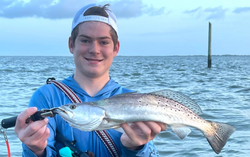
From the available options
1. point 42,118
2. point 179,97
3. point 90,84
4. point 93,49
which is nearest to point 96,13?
point 93,49

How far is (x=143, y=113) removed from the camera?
3.10 m

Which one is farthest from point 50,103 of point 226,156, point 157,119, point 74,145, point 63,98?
point 226,156

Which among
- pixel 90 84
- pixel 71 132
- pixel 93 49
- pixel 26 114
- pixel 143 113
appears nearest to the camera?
pixel 26 114

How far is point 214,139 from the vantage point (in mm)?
3475

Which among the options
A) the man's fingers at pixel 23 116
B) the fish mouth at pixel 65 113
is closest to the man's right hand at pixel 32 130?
the man's fingers at pixel 23 116

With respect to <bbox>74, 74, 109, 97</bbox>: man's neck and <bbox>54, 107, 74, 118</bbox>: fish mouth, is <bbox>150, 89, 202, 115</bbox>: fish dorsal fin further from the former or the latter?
<bbox>54, 107, 74, 118</bbox>: fish mouth

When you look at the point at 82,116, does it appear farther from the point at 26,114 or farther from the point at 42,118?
the point at 26,114

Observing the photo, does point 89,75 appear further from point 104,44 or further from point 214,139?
point 214,139

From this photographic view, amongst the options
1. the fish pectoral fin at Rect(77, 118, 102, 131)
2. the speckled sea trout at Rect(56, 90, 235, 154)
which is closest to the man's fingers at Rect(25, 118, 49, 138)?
the speckled sea trout at Rect(56, 90, 235, 154)

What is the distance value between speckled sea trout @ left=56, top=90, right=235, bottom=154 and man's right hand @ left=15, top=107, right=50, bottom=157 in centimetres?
23

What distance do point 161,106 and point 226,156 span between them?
5.01 m

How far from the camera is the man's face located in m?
3.46

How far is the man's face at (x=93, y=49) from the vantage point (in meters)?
3.46

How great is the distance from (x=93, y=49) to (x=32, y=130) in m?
1.17
